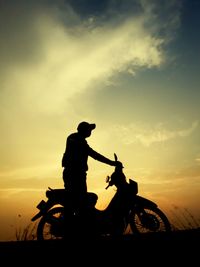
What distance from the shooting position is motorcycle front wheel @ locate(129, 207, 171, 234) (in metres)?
6.40

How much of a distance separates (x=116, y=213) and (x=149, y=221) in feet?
2.48

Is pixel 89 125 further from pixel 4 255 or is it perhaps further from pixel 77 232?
pixel 4 255

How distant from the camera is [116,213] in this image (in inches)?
249

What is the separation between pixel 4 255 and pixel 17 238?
285cm

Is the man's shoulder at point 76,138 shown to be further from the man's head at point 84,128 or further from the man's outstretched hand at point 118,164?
the man's outstretched hand at point 118,164

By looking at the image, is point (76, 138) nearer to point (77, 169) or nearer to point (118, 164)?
point (77, 169)

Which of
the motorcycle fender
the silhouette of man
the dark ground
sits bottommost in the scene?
the dark ground

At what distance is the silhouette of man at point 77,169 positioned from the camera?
6000 mm

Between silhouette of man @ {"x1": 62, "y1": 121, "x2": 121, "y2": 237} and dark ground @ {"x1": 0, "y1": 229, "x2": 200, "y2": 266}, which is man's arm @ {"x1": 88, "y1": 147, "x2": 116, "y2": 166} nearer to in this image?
silhouette of man @ {"x1": 62, "y1": 121, "x2": 121, "y2": 237}

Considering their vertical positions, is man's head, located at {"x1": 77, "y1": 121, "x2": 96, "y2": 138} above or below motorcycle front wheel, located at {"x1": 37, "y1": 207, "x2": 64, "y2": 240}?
above

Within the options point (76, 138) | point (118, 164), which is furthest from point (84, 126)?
point (118, 164)

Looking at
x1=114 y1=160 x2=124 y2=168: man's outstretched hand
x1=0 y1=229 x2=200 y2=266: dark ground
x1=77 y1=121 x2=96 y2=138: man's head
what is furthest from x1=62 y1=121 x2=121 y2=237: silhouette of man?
x1=0 y1=229 x2=200 y2=266: dark ground

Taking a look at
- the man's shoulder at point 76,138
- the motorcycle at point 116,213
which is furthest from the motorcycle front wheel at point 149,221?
the man's shoulder at point 76,138

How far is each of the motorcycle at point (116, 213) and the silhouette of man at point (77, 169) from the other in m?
0.10
